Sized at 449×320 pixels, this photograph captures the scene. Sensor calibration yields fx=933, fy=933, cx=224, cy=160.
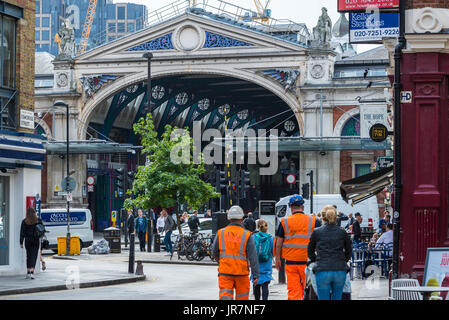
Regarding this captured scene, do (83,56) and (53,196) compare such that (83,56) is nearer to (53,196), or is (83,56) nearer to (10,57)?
(53,196)

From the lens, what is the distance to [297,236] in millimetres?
14531

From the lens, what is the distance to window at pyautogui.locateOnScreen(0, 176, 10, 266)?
2391 cm

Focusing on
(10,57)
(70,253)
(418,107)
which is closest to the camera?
(418,107)

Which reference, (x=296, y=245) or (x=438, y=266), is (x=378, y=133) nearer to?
(x=296, y=245)

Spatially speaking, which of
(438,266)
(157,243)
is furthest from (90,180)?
(438,266)

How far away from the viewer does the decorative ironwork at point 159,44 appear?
56.5 metres

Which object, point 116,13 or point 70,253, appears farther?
point 116,13

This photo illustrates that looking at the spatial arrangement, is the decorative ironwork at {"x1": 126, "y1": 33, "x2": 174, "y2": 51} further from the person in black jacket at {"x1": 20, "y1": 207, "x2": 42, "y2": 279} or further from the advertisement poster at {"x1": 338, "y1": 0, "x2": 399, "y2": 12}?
the advertisement poster at {"x1": 338, "y1": 0, "x2": 399, "y2": 12}

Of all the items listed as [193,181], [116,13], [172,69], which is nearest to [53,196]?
[172,69]

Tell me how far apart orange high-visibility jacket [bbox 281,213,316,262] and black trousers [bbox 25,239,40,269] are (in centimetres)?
1037

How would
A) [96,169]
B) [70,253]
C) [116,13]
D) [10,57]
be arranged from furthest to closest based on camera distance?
[116,13] → [96,169] → [70,253] → [10,57]

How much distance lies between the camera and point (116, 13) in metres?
161

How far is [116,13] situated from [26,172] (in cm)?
13978

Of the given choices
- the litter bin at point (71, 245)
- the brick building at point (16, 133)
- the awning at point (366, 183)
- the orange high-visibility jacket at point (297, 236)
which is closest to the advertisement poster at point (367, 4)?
the awning at point (366, 183)
